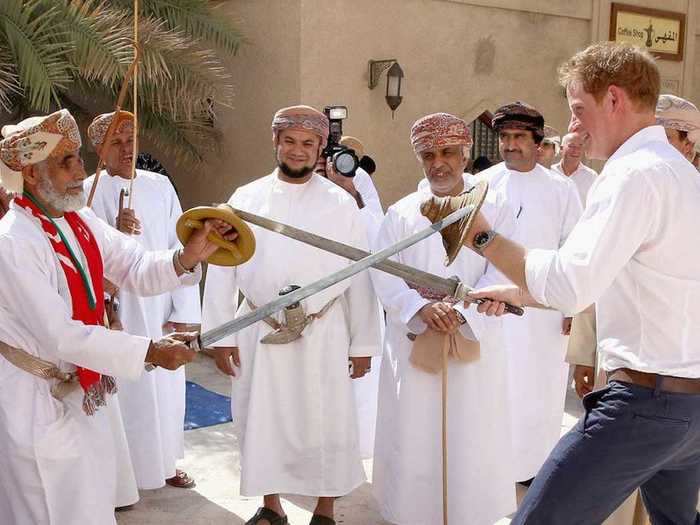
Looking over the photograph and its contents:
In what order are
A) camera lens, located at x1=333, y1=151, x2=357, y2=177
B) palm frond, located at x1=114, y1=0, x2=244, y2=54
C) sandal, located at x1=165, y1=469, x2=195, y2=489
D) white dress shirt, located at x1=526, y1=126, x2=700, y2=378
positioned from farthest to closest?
palm frond, located at x1=114, y1=0, x2=244, y2=54, camera lens, located at x1=333, y1=151, x2=357, y2=177, sandal, located at x1=165, y1=469, x2=195, y2=489, white dress shirt, located at x1=526, y1=126, x2=700, y2=378

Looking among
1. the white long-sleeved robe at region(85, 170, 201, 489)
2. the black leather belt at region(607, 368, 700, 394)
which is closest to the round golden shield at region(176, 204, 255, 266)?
the black leather belt at region(607, 368, 700, 394)

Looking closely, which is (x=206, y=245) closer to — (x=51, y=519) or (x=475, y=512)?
(x=51, y=519)

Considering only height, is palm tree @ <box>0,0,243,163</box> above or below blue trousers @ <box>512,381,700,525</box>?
above

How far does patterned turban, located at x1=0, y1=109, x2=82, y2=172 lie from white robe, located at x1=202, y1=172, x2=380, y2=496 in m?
1.37

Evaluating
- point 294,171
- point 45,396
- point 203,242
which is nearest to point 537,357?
point 294,171

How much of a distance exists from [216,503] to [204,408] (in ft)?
6.67

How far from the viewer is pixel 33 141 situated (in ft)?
10.9

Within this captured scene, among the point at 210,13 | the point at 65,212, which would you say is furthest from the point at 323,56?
the point at 65,212

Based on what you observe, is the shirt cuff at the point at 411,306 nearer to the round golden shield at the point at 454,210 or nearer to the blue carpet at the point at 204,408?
the round golden shield at the point at 454,210

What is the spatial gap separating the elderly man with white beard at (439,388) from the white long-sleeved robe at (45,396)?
5.29 feet

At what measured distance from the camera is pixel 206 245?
3.55 meters

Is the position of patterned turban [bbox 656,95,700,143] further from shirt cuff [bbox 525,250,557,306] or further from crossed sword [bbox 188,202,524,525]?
shirt cuff [bbox 525,250,557,306]

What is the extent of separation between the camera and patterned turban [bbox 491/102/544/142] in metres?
5.65

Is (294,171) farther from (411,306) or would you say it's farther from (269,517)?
(269,517)
